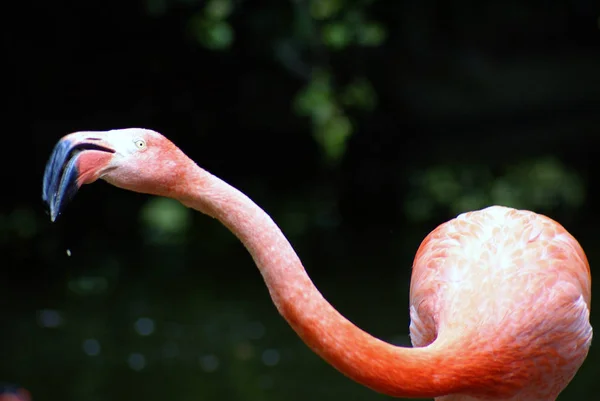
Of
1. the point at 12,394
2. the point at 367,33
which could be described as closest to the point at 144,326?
the point at 12,394

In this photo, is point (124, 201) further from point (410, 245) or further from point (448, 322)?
point (448, 322)

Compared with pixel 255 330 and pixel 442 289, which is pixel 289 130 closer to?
pixel 255 330

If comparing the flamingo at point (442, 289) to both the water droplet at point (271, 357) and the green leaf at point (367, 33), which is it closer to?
the water droplet at point (271, 357)

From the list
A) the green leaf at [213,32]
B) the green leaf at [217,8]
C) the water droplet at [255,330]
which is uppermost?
the green leaf at [217,8]

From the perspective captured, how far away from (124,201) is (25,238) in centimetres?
98

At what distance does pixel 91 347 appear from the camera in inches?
221

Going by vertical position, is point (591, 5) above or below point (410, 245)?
above

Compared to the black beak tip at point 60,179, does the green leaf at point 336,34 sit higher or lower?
higher

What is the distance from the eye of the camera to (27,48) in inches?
302

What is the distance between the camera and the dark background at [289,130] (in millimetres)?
6738

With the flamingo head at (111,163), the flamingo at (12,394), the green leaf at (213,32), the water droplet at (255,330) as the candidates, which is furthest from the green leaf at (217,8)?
the flamingo head at (111,163)

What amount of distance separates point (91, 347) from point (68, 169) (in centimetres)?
386

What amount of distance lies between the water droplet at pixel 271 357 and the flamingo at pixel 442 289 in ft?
8.41

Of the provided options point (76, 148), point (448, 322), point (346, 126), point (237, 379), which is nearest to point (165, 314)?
point (237, 379)
